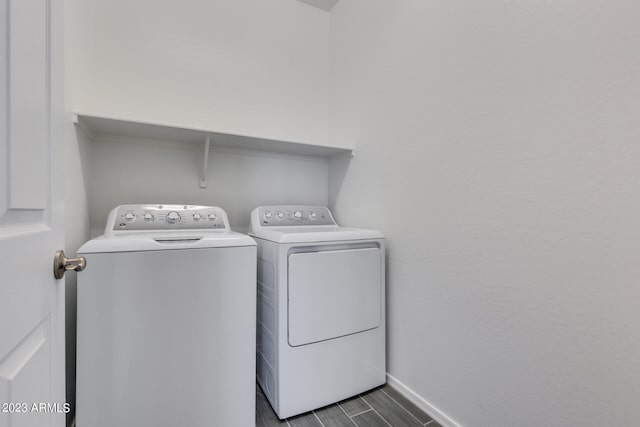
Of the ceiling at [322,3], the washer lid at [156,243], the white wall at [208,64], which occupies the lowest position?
the washer lid at [156,243]

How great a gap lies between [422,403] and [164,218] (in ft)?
5.55

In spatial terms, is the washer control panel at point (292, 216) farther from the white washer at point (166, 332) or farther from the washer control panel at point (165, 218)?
the white washer at point (166, 332)

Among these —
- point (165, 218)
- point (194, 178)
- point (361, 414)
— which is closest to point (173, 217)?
point (165, 218)

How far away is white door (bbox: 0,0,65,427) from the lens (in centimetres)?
45

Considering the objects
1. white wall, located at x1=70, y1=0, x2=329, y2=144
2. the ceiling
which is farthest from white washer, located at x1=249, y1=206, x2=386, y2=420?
the ceiling

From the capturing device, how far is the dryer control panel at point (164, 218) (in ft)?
4.81

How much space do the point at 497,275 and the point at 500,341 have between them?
26cm

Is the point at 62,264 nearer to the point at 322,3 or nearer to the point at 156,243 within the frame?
the point at 156,243

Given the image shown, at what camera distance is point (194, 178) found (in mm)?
1932

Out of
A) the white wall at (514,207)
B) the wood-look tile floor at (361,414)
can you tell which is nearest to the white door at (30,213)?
the wood-look tile floor at (361,414)

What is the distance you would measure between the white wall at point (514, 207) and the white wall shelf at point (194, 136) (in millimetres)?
618

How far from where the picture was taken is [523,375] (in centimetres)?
104

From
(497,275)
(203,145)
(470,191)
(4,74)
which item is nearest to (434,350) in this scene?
(497,275)

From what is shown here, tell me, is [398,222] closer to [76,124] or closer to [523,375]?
[523,375]
